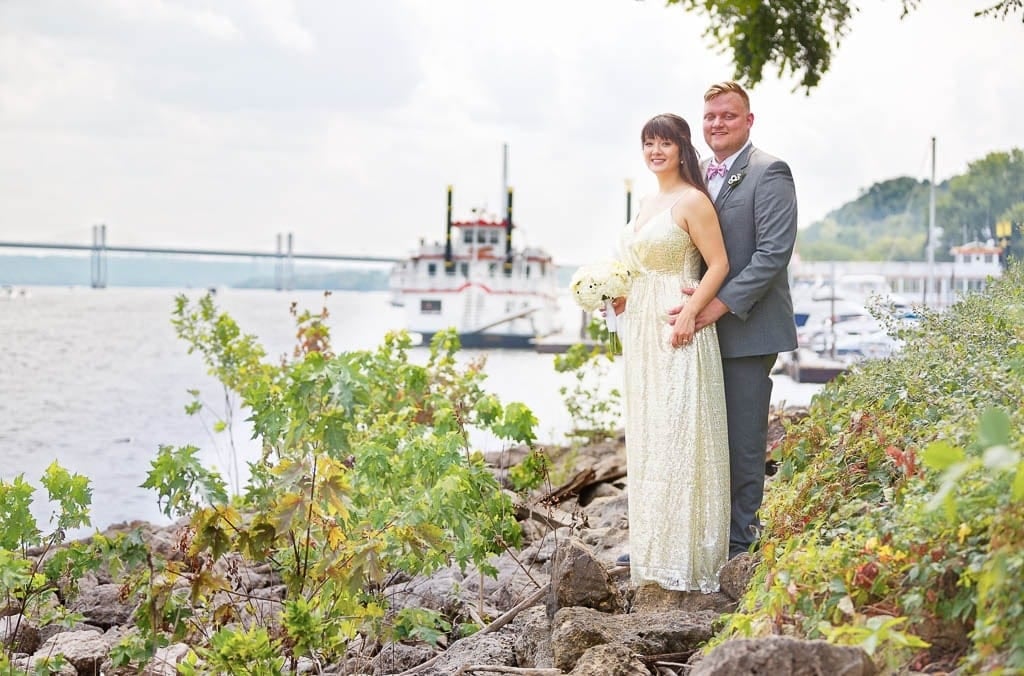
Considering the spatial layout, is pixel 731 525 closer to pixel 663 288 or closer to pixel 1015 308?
pixel 663 288

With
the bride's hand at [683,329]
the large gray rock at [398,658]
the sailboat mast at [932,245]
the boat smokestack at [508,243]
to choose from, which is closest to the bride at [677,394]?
the bride's hand at [683,329]

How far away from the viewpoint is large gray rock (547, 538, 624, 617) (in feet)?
10.8

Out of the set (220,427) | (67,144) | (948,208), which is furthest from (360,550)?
(67,144)

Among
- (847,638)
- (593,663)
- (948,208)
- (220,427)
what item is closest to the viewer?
(847,638)

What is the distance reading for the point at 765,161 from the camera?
3619 millimetres

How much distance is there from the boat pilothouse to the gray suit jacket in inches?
1442

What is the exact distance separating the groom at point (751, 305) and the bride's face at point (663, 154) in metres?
0.18

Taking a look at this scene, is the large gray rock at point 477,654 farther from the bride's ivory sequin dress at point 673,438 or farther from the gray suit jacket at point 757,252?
the gray suit jacket at point 757,252

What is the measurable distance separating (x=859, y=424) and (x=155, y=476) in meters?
2.06

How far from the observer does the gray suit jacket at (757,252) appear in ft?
11.6

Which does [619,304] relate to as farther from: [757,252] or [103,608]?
[103,608]

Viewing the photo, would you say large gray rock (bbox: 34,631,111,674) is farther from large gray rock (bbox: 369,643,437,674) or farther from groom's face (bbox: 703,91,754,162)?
groom's face (bbox: 703,91,754,162)

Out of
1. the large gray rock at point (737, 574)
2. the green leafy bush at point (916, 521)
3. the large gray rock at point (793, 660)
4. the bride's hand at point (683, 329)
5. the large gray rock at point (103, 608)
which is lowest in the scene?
the large gray rock at point (103, 608)

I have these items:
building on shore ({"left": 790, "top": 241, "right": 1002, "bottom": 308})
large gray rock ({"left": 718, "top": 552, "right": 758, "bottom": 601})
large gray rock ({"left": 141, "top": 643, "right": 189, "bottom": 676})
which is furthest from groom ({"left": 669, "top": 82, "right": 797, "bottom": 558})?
building on shore ({"left": 790, "top": 241, "right": 1002, "bottom": 308})
